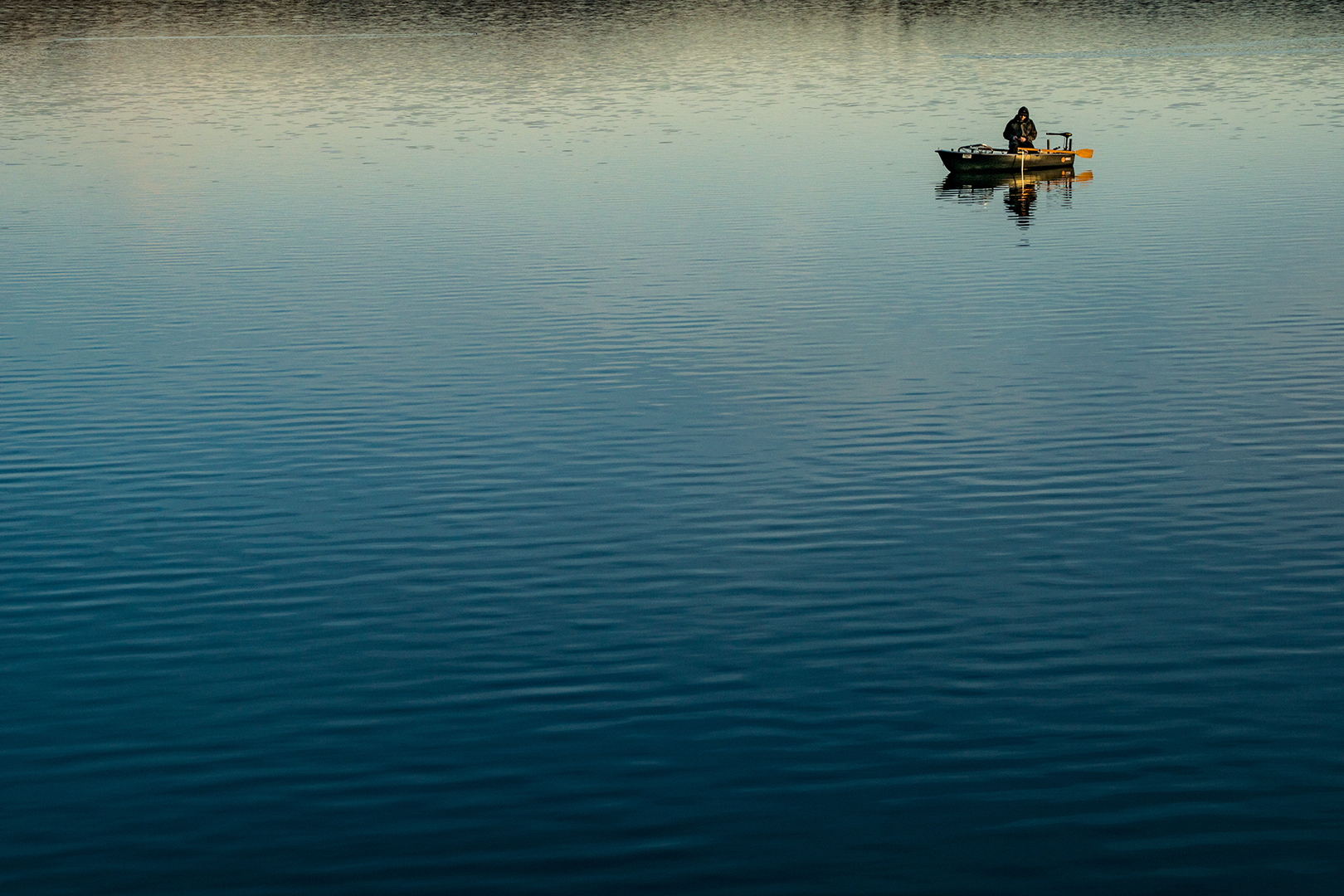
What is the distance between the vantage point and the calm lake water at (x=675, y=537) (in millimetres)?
16406

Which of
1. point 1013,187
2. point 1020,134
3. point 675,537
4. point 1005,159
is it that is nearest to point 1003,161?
point 1005,159

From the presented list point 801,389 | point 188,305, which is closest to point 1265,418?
point 801,389

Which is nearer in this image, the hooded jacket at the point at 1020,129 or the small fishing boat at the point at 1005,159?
the small fishing boat at the point at 1005,159

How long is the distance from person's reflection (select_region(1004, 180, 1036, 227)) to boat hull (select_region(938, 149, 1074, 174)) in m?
0.58

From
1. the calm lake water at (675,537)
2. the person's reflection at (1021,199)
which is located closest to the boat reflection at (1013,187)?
the person's reflection at (1021,199)

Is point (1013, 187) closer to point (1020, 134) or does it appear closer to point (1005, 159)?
point (1005, 159)

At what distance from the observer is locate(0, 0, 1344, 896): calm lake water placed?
16406mm

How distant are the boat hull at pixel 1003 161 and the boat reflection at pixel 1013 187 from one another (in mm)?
198

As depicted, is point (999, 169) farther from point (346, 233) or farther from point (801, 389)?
point (801, 389)

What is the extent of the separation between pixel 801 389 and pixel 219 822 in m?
18.0

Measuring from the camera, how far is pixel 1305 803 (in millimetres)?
16406

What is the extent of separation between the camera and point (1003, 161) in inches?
2408

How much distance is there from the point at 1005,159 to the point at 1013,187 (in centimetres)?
120

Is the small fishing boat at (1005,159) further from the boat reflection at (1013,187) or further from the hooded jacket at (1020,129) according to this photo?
the hooded jacket at (1020,129)
